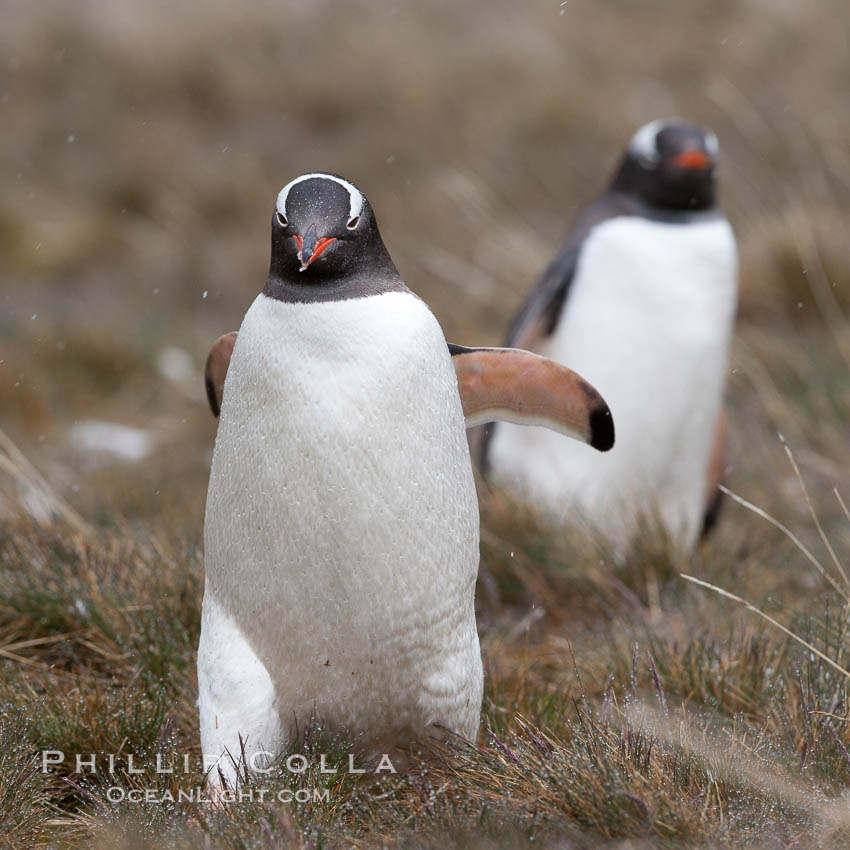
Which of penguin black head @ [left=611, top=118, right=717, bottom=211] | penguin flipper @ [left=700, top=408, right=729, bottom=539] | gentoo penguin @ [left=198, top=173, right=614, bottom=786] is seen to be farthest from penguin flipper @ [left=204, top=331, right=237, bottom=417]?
penguin flipper @ [left=700, top=408, right=729, bottom=539]

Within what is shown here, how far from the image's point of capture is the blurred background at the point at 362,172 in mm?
6773

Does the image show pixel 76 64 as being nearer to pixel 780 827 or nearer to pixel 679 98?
pixel 679 98

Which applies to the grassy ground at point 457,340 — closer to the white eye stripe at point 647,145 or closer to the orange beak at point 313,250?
the orange beak at point 313,250

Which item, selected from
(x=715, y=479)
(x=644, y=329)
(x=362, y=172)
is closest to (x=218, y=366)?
(x=644, y=329)

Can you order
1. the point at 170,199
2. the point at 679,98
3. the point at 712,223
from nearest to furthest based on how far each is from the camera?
1. the point at 712,223
2. the point at 170,199
3. the point at 679,98

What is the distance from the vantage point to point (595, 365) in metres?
4.88

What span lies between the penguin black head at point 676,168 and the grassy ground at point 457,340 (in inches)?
49.0

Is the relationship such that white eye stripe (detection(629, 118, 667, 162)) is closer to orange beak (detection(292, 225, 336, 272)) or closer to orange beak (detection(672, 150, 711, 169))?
orange beak (detection(672, 150, 711, 169))

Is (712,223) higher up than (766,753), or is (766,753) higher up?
(712,223)

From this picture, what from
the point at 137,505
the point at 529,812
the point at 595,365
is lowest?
the point at 137,505

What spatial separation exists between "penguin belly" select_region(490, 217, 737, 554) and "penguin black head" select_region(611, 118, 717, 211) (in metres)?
0.12

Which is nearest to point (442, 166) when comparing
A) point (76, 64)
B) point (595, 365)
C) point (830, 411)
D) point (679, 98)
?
point (679, 98)

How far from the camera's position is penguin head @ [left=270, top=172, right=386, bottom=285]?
2.40 meters

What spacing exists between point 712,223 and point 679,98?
29.9 ft
